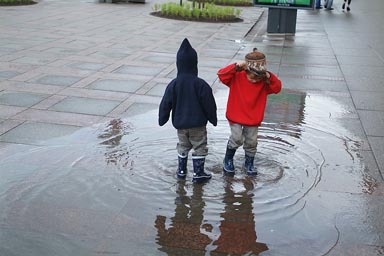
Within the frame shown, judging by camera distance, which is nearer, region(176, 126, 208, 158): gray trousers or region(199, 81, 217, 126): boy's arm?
region(199, 81, 217, 126): boy's arm

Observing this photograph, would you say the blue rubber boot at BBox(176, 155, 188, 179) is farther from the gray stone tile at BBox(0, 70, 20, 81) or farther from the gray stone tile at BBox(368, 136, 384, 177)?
the gray stone tile at BBox(0, 70, 20, 81)

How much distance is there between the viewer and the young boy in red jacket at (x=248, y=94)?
5.26 meters

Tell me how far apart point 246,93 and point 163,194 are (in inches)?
51.4

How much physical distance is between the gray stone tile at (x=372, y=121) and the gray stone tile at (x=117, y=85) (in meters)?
3.66

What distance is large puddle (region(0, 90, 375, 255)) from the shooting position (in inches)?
166

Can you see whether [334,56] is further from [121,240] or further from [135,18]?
[121,240]

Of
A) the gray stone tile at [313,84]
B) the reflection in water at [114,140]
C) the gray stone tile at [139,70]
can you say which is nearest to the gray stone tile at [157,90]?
the gray stone tile at [139,70]

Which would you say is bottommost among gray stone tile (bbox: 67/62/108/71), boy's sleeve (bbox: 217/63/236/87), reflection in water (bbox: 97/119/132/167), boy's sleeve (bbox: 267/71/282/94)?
reflection in water (bbox: 97/119/132/167)

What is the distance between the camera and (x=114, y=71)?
1026 cm

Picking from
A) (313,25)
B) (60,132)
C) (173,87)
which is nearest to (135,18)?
(313,25)

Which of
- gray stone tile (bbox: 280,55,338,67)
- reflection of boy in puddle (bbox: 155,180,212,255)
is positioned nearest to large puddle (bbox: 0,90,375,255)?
reflection of boy in puddle (bbox: 155,180,212,255)

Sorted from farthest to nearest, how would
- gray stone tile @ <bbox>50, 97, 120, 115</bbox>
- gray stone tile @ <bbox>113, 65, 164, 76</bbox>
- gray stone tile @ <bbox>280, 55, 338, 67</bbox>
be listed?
gray stone tile @ <bbox>280, 55, 338, 67</bbox>, gray stone tile @ <bbox>113, 65, 164, 76</bbox>, gray stone tile @ <bbox>50, 97, 120, 115</bbox>

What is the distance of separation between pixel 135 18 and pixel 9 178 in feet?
48.8

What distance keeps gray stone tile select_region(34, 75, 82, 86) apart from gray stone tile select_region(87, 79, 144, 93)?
405mm
